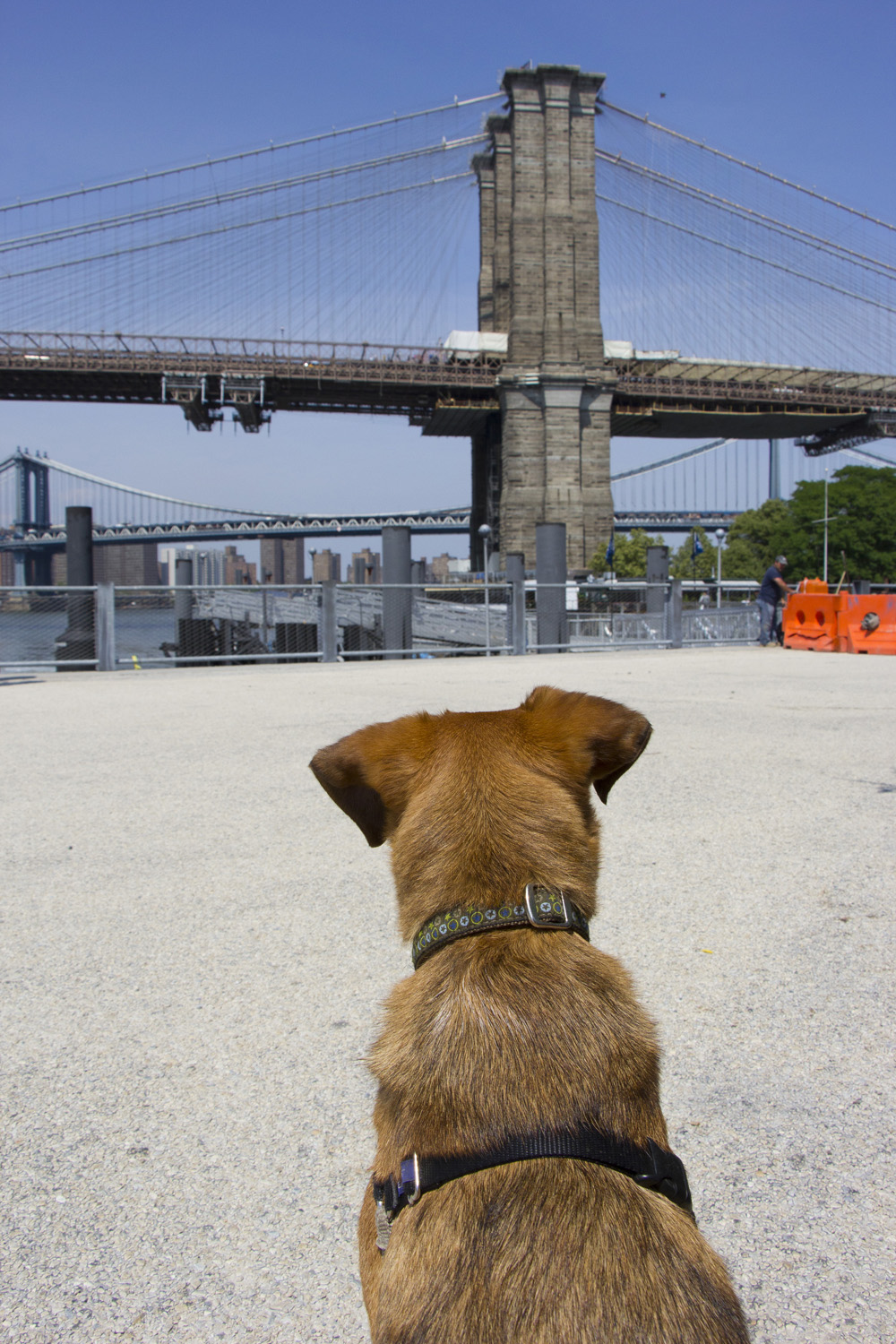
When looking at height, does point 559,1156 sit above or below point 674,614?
below

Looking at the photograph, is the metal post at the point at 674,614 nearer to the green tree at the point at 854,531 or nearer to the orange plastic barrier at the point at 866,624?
the orange plastic barrier at the point at 866,624

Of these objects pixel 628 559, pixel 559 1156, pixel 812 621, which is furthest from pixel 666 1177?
pixel 628 559

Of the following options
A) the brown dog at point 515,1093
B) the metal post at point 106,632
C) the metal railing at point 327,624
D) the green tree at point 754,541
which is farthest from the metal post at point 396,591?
the green tree at point 754,541

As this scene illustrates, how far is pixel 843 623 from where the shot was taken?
1916cm

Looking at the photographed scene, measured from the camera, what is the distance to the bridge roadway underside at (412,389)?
59.7m

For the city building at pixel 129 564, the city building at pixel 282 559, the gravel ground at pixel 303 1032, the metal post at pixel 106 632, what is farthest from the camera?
the city building at pixel 282 559

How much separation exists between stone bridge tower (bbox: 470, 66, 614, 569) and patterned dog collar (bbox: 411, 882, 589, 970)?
185 feet

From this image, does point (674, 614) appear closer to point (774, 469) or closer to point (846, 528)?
point (846, 528)

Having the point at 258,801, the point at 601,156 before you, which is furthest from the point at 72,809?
the point at 601,156

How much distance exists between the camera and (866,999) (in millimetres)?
3096

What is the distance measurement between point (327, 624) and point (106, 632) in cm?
400

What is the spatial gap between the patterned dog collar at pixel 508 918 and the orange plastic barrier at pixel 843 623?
18922 mm

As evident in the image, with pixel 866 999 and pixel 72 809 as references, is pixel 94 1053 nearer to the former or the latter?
pixel 866 999

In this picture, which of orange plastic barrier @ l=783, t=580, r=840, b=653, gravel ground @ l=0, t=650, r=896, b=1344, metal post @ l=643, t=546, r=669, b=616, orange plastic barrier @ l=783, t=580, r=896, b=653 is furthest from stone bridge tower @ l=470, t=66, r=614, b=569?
gravel ground @ l=0, t=650, r=896, b=1344
